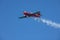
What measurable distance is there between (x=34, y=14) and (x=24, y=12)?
75 cm

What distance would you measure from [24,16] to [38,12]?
96cm

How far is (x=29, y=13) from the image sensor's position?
55562 mm

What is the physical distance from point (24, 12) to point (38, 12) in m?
0.97

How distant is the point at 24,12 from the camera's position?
55406 millimetres

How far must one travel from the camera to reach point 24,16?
182 feet

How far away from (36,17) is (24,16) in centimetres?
84

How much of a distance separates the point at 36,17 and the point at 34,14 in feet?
0.93

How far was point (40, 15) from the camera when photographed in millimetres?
55750

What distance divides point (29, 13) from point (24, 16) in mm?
388

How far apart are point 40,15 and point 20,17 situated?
4.50ft

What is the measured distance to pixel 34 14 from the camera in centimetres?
5575

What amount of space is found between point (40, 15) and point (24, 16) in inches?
41.9

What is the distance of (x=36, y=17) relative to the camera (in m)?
55.9
